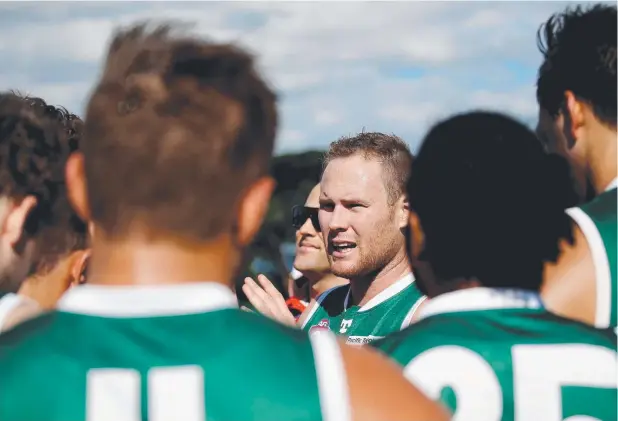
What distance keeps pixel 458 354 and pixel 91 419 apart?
88 centimetres

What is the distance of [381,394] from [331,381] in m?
0.08

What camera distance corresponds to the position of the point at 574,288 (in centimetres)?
253

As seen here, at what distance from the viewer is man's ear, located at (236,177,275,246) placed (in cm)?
162

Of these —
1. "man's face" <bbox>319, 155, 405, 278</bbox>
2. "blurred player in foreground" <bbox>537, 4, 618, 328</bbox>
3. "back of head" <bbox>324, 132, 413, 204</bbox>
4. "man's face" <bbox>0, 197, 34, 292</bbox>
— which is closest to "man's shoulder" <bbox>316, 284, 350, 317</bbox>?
"man's face" <bbox>319, 155, 405, 278</bbox>

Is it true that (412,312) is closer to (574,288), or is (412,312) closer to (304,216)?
(574,288)

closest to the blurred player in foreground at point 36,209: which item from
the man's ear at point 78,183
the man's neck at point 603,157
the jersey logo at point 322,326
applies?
the man's ear at point 78,183

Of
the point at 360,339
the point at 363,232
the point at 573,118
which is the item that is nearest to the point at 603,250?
the point at 573,118

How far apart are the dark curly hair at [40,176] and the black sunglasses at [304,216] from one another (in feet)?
10.9

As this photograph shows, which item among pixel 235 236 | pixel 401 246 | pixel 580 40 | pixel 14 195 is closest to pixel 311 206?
pixel 401 246

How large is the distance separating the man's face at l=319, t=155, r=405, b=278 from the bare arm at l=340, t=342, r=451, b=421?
293 cm

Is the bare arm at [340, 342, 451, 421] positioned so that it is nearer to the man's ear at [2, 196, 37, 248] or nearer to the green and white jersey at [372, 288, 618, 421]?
the green and white jersey at [372, 288, 618, 421]

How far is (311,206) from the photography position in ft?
19.2

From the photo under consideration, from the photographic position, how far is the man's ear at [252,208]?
5.30ft

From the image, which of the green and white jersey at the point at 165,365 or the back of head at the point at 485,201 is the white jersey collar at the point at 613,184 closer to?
the back of head at the point at 485,201
